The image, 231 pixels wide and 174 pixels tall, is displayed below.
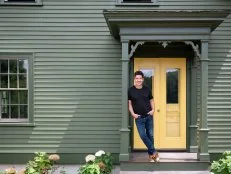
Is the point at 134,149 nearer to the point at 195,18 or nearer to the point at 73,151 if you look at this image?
the point at 73,151

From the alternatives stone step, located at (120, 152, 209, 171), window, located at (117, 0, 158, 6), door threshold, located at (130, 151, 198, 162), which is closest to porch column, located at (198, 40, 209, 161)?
stone step, located at (120, 152, 209, 171)

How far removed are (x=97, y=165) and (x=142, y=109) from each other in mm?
1921

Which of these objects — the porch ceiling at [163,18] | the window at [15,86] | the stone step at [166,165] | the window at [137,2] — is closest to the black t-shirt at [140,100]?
the stone step at [166,165]

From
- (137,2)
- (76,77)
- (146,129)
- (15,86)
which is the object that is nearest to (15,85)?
(15,86)

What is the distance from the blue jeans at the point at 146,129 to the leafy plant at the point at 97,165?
102cm

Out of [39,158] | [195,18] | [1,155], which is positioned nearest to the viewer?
[39,158]

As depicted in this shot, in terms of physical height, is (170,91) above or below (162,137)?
above

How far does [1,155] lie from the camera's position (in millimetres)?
10750

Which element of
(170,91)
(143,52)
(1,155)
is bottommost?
(1,155)

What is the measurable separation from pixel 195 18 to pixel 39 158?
4529 millimetres

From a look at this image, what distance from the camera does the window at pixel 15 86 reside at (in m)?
10.8

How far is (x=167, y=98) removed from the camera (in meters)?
11.0

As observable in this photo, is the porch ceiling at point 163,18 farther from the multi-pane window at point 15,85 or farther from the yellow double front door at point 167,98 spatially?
the multi-pane window at point 15,85

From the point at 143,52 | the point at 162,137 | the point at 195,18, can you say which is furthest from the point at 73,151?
the point at 195,18
